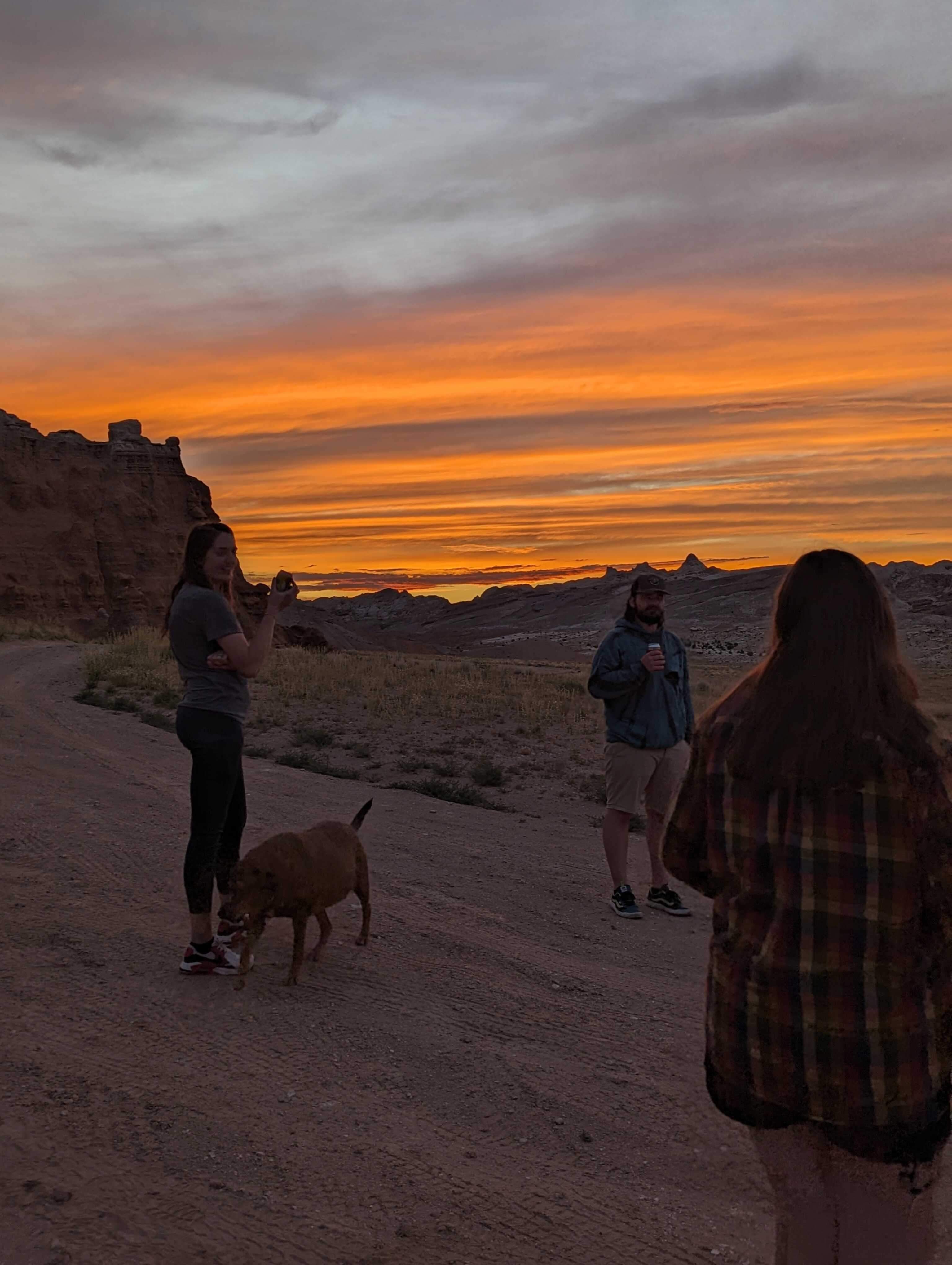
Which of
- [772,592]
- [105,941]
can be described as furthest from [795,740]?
[105,941]

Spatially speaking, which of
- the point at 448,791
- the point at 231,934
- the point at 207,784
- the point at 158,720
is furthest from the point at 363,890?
the point at 158,720

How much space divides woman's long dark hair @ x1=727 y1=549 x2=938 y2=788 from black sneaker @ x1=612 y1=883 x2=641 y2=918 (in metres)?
5.00

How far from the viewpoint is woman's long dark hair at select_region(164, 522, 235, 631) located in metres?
4.80

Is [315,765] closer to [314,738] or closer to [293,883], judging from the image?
[314,738]

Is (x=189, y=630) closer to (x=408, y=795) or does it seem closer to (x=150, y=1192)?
(x=150, y=1192)

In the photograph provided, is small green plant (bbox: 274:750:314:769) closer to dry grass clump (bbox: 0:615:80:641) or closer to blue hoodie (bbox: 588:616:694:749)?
blue hoodie (bbox: 588:616:694:749)

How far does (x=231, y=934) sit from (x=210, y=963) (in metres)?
0.46

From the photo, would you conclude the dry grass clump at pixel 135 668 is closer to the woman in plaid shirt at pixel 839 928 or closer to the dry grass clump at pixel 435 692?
the dry grass clump at pixel 435 692

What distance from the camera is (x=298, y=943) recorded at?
5.04 meters

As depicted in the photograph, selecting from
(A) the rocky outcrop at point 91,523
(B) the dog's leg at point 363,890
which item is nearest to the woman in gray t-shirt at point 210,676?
(B) the dog's leg at point 363,890

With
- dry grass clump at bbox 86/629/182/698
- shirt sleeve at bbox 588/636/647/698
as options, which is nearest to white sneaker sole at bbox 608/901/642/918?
shirt sleeve at bbox 588/636/647/698

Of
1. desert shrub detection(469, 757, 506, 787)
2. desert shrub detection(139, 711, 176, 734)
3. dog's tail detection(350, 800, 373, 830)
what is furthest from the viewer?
desert shrub detection(139, 711, 176, 734)

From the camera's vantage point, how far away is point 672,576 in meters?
152

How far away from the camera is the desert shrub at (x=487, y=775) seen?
39.1ft
